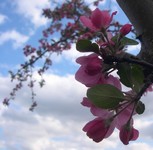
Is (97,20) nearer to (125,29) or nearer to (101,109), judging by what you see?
(125,29)

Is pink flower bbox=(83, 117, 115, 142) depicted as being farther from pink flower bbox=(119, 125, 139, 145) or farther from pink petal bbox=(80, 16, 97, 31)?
pink petal bbox=(80, 16, 97, 31)

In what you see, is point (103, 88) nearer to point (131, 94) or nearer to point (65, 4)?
point (131, 94)

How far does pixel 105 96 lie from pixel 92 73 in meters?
0.05

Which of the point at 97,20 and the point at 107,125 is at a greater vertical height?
the point at 97,20

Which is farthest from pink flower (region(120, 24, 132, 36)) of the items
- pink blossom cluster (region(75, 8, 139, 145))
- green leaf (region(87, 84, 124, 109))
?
green leaf (region(87, 84, 124, 109))

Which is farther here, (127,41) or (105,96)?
(127,41)

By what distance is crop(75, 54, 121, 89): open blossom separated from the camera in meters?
0.70

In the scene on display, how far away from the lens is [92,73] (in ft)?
2.32

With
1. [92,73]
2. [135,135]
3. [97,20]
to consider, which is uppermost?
[97,20]

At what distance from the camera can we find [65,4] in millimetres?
6383

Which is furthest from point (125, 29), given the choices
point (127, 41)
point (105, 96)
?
point (105, 96)

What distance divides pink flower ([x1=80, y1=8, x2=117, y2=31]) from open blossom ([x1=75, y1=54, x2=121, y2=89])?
8cm

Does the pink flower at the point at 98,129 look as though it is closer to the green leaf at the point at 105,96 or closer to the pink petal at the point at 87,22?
the green leaf at the point at 105,96

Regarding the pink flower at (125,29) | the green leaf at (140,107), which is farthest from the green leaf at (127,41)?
the green leaf at (140,107)
